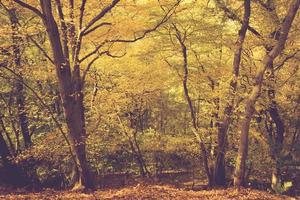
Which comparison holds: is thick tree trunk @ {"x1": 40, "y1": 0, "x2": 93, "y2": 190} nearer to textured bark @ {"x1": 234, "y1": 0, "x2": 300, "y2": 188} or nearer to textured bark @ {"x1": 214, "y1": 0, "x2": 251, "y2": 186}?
textured bark @ {"x1": 234, "y1": 0, "x2": 300, "y2": 188}

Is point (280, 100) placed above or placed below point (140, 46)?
below

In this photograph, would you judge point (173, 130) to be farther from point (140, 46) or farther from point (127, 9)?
point (127, 9)

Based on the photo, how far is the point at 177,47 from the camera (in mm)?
18672

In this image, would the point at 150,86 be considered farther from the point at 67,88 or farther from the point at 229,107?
the point at 67,88

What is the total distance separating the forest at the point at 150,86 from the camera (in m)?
13.5

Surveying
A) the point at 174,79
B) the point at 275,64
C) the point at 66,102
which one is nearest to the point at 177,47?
the point at 174,79

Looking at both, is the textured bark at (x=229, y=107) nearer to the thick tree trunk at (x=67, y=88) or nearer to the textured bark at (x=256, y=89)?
the textured bark at (x=256, y=89)

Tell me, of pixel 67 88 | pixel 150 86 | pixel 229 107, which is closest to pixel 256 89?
pixel 229 107

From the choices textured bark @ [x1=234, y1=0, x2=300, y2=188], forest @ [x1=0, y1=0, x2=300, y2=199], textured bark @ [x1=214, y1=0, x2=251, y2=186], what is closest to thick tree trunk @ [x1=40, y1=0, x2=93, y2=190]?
forest @ [x1=0, y1=0, x2=300, y2=199]

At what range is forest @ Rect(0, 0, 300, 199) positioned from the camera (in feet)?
44.2

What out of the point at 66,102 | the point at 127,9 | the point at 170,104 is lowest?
the point at 66,102

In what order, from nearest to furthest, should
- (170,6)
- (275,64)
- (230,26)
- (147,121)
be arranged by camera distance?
1. (170,6)
2. (275,64)
3. (230,26)
4. (147,121)

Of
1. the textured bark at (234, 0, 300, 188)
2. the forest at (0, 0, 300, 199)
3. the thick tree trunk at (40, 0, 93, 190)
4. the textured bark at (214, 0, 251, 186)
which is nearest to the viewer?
the textured bark at (234, 0, 300, 188)

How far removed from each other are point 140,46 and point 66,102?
939 cm
